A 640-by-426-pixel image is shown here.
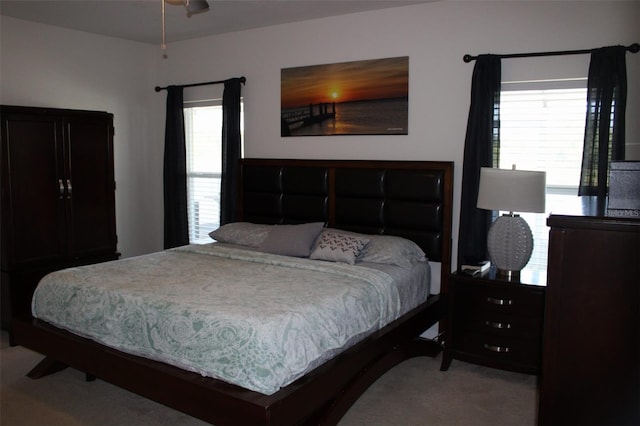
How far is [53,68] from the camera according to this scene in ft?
15.9

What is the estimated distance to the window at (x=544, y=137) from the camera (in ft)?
11.7

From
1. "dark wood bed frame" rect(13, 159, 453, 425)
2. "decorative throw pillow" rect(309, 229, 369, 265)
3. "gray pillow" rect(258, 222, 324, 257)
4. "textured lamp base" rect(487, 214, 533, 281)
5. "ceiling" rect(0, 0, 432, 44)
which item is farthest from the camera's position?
A: "ceiling" rect(0, 0, 432, 44)

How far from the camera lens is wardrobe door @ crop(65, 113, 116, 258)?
4523 mm

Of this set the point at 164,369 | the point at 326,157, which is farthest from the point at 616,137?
the point at 164,369

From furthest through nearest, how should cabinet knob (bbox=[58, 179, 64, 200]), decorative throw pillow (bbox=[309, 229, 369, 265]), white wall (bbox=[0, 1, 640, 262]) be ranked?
cabinet knob (bbox=[58, 179, 64, 200]) → decorative throw pillow (bbox=[309, 229, 369, 265]) → white wall (bbox=[0, 1, 640, 262])

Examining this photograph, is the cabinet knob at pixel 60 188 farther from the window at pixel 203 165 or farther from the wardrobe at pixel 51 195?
the window at pixel 203 165

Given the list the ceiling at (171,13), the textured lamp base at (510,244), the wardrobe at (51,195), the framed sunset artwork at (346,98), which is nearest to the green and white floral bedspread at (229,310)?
the textured lamp base at (510,244)

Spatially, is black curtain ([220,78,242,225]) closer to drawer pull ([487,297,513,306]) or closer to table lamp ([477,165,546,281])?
table lamp ([477,165,546,281])

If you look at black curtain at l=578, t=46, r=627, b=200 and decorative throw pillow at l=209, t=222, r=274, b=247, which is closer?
black curtain at l=578, t=46, r=627, b=200

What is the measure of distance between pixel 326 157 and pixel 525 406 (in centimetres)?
251

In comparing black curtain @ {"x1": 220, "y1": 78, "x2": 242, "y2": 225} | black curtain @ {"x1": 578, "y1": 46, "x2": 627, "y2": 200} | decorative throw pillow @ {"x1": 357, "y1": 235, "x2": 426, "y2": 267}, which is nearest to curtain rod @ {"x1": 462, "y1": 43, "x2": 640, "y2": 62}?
black curtain @ {"x1": 578, "y1": 46, "x2": 627, "y2": 200}

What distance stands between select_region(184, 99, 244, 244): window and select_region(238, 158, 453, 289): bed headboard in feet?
1.79

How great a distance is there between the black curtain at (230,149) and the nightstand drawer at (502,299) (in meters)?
2.41

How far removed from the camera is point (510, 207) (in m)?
3.32
